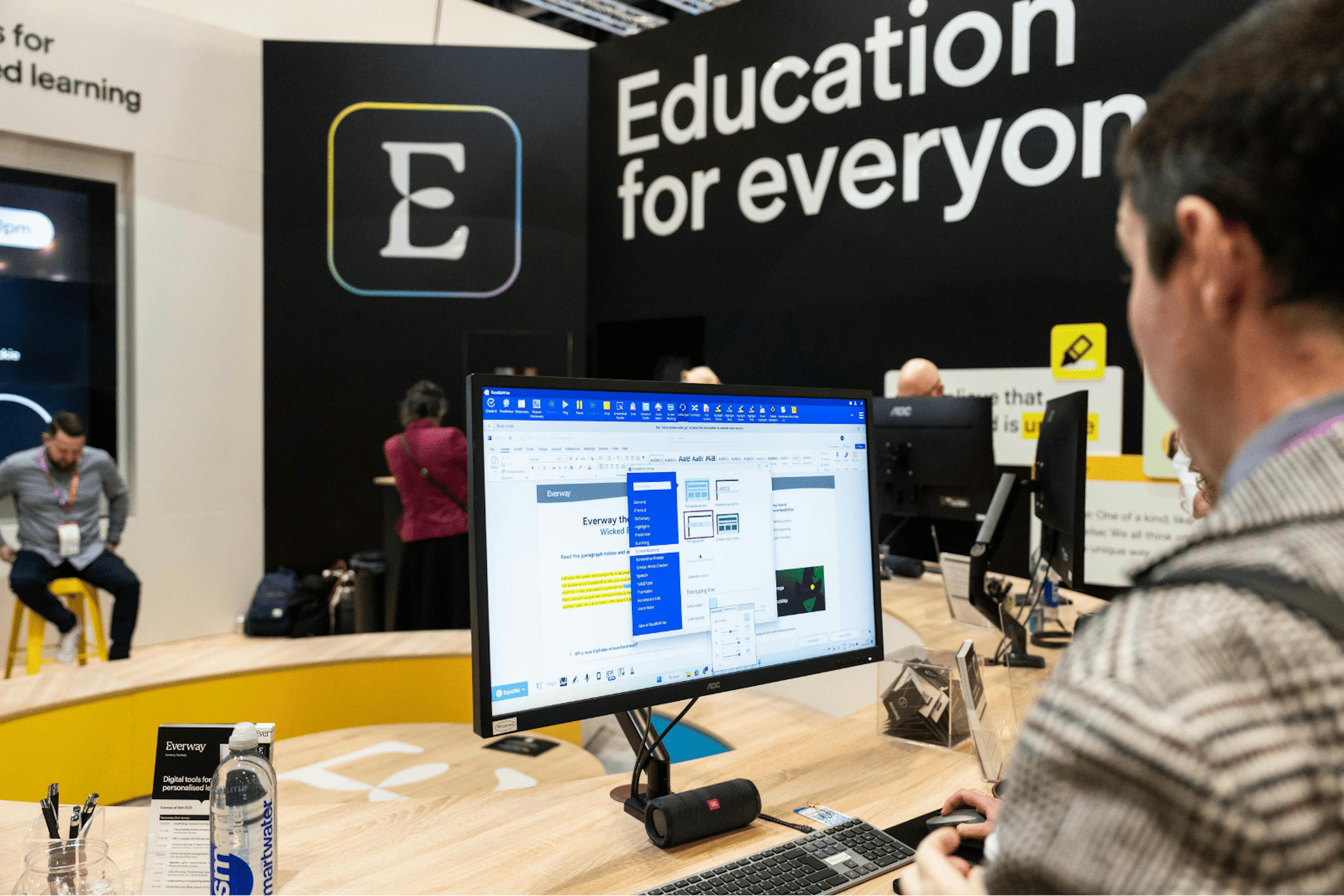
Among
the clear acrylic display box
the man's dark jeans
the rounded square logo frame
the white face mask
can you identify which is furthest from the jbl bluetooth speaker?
the rounded square logo frame

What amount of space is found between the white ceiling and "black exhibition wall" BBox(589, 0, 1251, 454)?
126 cm

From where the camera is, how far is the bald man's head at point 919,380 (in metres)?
3.96

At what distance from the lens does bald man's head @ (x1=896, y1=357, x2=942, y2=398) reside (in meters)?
3.96

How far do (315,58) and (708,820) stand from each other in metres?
5.80

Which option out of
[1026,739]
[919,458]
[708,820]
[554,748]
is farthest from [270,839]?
[919,458]

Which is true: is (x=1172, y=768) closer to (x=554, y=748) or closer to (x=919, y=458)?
(x=554, y=748)

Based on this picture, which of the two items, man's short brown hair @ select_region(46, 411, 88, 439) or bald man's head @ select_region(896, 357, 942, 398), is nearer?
bald man's head @ select_region(896, 357, 942, 398)

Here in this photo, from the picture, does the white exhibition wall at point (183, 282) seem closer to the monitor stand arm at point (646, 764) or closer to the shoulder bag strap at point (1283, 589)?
the monitor stand arm at point (646, 764)

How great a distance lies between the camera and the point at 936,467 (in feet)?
9.30

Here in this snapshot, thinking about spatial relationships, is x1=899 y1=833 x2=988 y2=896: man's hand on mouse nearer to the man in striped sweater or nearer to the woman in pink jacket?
the man in striped sweater

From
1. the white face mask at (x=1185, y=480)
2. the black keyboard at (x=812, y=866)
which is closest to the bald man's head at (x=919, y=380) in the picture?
the white face mask at (x=1185, y=480)

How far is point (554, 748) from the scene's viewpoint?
7.96 ft

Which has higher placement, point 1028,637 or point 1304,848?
point 1304,848

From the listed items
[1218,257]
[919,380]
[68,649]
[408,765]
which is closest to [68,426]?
[68,649]
